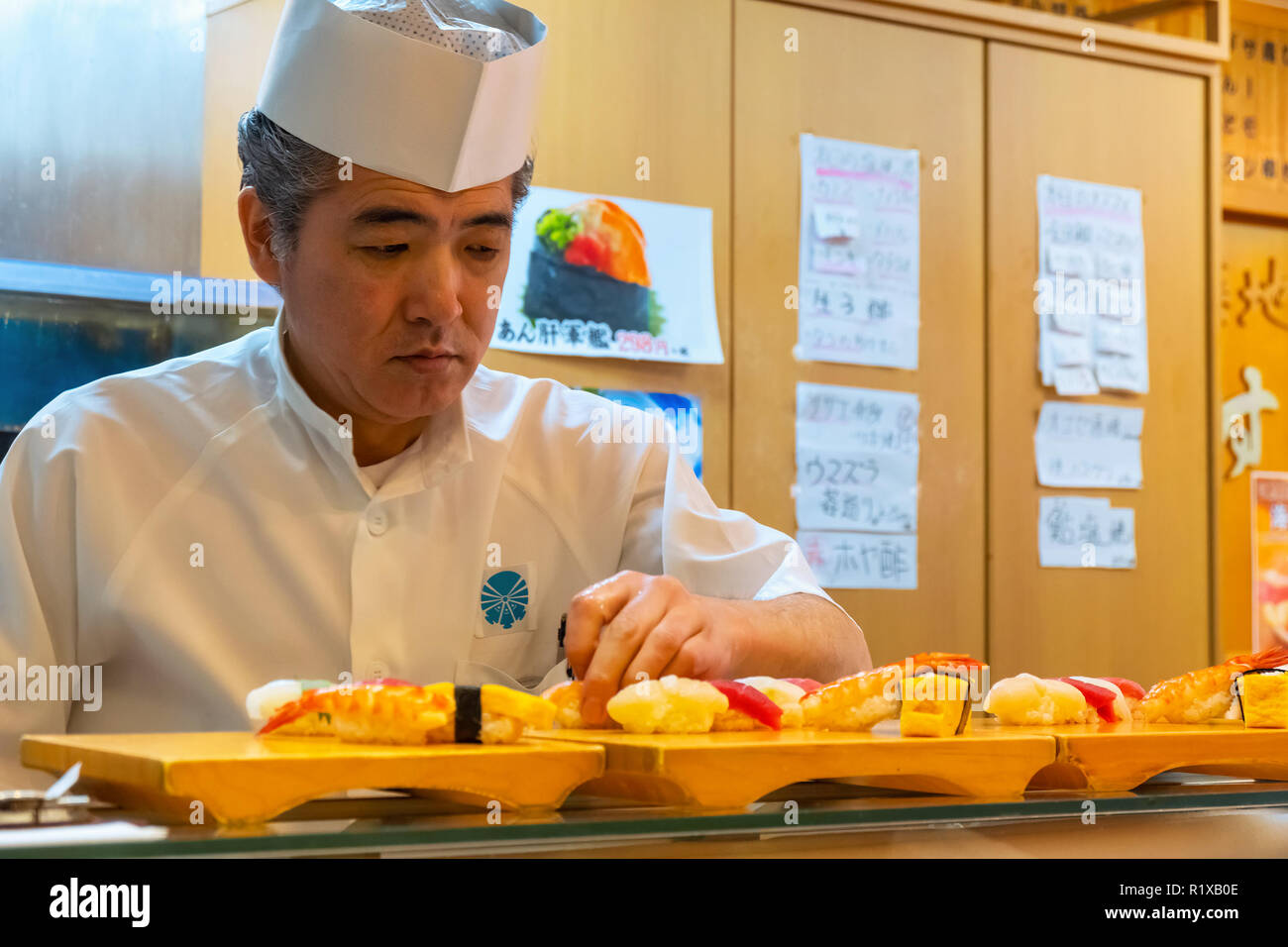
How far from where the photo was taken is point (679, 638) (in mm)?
1053

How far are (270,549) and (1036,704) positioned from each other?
0.84 meters

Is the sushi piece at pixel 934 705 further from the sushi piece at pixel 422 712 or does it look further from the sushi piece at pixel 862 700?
the sushi piece at pixel 422 712

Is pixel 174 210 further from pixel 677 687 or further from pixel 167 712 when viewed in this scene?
pixel 677 687

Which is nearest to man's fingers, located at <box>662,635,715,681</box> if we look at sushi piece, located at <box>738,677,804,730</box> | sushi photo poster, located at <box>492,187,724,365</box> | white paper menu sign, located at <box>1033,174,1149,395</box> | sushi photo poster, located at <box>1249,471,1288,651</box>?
sushi piece, located at <box>738,677,804,730</box>

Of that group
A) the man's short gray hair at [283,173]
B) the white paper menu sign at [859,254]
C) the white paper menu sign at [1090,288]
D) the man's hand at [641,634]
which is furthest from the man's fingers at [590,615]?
the white paper menu sign at [1090,288]

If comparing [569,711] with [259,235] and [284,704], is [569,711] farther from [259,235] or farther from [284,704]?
[259,235]

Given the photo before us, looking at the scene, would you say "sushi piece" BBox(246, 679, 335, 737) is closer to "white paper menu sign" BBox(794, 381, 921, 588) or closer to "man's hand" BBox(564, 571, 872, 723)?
"man's hand" BBox(564, 571, 872, 723)

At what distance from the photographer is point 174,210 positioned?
2.17m

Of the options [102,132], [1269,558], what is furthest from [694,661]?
[1269,558]

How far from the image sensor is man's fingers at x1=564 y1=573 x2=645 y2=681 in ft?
3.32
